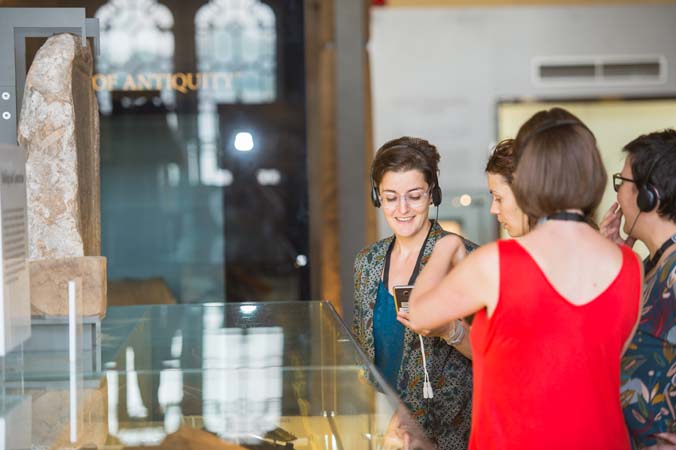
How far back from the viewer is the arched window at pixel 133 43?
5207mm

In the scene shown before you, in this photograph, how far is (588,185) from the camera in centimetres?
165

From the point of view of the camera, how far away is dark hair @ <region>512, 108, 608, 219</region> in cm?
165

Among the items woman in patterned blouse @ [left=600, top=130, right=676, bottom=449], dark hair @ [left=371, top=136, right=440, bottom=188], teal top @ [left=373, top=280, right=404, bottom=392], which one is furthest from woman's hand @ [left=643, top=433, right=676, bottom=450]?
dark hair @ [left=371, top=136, right=440, bottom=188]

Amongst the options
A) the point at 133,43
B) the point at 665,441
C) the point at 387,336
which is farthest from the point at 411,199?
the point at 133,43

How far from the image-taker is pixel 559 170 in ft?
5.41

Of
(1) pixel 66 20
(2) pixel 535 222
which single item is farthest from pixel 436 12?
(2) pixel 535 222

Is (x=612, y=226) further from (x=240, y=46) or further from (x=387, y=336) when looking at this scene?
(x=240, y=46)

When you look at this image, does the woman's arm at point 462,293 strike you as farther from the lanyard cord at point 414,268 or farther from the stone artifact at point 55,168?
the stone artifact at point 55,168

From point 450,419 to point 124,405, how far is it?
4.00 feet

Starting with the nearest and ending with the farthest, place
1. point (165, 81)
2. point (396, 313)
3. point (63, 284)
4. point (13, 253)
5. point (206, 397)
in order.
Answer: point (206, 397), point (13, 253), point (63, 284), point (396, 313), point (165, 81)

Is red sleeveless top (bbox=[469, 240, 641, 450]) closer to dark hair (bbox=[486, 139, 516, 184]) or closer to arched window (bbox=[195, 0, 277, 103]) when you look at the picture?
dark hair (bbox=[486, 139, 516, 184])

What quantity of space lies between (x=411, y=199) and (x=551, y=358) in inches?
40.1

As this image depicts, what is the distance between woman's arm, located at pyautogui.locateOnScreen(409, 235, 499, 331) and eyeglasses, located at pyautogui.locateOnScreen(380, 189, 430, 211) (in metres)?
0.78

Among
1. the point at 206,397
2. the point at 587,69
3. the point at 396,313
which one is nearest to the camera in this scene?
the point at 206,397
